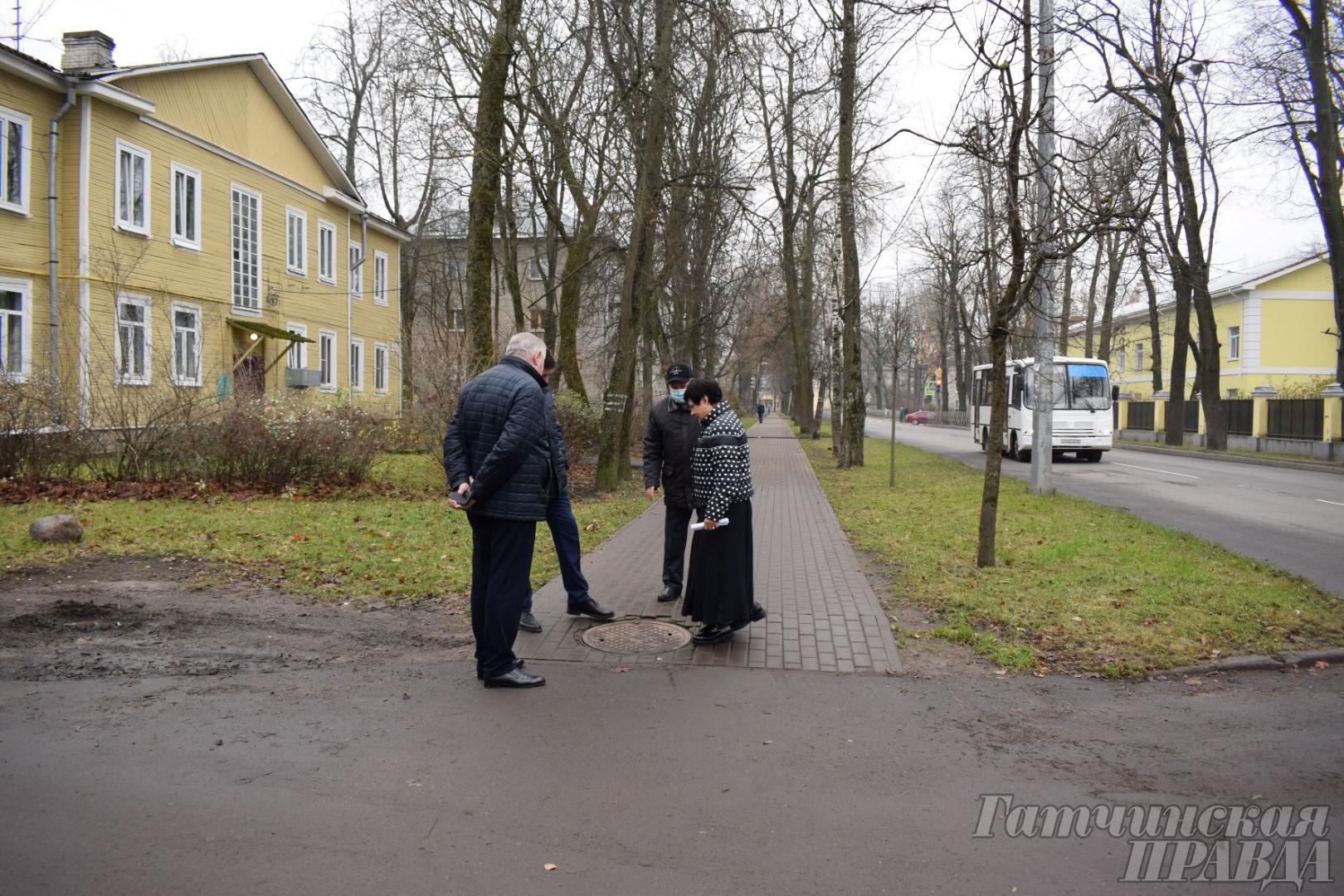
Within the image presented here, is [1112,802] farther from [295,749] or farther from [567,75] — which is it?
[567,75]

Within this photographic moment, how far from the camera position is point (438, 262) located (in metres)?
40.6

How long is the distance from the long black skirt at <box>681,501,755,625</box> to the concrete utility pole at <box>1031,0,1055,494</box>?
3772mm

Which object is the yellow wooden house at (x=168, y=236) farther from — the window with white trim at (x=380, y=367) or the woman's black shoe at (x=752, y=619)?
the woman's black shoe at (x=752, y=619)

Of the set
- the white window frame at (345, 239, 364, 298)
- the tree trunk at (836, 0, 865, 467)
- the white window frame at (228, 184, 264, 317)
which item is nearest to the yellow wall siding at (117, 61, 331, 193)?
the white window frame at (228, 184, 264, 317)

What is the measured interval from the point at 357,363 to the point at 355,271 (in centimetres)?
306

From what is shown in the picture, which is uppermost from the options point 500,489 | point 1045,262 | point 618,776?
point 1045,262

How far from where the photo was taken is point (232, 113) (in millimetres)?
24234

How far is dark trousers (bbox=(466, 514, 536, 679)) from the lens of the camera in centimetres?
527

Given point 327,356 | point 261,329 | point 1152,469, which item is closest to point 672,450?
point 261,329

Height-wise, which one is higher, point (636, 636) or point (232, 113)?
point (232, 113)

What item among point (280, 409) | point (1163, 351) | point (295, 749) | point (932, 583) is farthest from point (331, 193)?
point (1163, 351)

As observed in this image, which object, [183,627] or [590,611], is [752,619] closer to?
[590,611]

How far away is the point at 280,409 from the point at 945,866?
12077mm

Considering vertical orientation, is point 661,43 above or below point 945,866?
above
